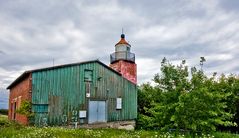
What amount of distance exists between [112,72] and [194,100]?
48.3 feet

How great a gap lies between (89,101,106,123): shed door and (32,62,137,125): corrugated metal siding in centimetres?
53

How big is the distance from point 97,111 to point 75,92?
326 centimetres

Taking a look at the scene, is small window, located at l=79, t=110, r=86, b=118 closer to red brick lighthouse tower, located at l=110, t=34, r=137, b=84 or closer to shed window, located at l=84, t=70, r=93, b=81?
shed window, located at l=84, t=70, r=93, b=81

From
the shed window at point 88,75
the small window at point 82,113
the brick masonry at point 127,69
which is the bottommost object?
the small window at point 82,113

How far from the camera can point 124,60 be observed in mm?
39219

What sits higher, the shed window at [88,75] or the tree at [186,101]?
the shed window at [88,75]

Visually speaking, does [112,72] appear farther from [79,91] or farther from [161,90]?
[161,90]

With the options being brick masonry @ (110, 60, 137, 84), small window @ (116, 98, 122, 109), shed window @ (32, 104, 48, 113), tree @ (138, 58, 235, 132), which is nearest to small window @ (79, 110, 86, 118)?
shed window @ (32, 104, 48, 113)

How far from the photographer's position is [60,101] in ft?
92.1

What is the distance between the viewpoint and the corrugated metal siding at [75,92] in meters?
27.2

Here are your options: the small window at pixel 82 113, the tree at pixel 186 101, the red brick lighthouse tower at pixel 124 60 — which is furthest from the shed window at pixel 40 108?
the red brick lighthouse tower at pixel 124 60

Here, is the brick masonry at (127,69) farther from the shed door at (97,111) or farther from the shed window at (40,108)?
the shed window at (40,108)

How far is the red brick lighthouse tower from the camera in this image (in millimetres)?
38750

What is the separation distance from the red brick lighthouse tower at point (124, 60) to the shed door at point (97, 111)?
8249 mm
